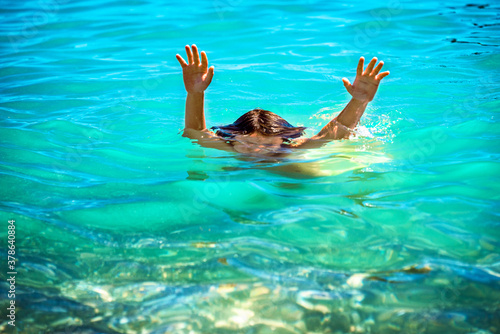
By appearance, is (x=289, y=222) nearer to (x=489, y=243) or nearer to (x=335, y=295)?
(x=335, y=295)

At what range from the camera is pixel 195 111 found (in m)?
4.34

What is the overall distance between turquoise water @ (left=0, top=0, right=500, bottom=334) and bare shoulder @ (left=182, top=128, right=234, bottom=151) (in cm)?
12

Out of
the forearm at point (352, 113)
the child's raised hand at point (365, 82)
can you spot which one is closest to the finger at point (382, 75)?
the child's raised hand at point (365, 82)

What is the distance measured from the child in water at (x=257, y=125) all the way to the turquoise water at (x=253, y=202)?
172 mm

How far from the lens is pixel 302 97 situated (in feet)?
21.6

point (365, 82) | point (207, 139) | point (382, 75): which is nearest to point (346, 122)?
point (365, 82)

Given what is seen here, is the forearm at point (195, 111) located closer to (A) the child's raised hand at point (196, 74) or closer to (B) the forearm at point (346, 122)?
(A) the child's raised hand at point (196, 74)

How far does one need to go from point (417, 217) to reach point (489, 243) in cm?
47

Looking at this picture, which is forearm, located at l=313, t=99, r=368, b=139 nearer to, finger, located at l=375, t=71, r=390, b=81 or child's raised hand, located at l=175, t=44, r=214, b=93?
finger, located at l=375, t=71, r=390, b=81

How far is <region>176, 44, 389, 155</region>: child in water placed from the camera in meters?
3.93

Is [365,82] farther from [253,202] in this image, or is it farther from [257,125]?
[253,202]

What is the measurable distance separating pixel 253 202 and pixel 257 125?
1.13 m

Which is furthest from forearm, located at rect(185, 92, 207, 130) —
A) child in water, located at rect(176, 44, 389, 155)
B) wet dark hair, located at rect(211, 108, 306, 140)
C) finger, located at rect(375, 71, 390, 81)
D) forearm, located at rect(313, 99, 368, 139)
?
finger, located at rect(375, 71, 390, 81)

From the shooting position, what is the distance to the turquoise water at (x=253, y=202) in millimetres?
2439
